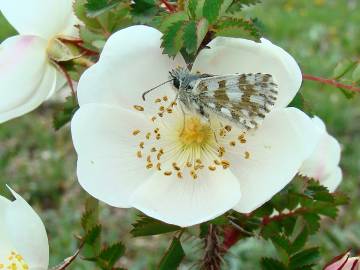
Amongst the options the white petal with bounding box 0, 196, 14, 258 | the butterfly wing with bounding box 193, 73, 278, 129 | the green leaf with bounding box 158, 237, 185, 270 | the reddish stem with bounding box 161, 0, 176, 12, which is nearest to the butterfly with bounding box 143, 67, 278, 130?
the butterfly wing with bounding box 193, 73, 278, 129

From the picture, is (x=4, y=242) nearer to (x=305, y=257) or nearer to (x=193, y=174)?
(x=193, y=174)

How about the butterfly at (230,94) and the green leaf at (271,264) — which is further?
the green leaf at (271,264)

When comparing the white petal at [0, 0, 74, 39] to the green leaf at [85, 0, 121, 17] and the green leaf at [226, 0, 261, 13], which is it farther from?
the green leaf at [226, 0, 261, 13]

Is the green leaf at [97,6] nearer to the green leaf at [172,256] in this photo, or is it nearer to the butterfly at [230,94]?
the butterfly at [230,94]

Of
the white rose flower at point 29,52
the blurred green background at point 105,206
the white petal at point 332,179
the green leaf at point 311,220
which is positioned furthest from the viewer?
the blurred green background at point 105,206

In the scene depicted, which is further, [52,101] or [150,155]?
[52,101]

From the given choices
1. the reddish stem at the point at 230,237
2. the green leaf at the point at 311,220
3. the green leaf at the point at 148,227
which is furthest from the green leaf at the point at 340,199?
the green leaf at the point at 148,227

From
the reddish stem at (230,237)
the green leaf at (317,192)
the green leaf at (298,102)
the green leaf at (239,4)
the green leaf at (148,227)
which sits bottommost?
the reddish stem at (230,237)

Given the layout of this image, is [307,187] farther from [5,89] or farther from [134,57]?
[5,89]

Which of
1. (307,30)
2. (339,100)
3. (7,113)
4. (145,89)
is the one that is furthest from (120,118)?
(307,30)
